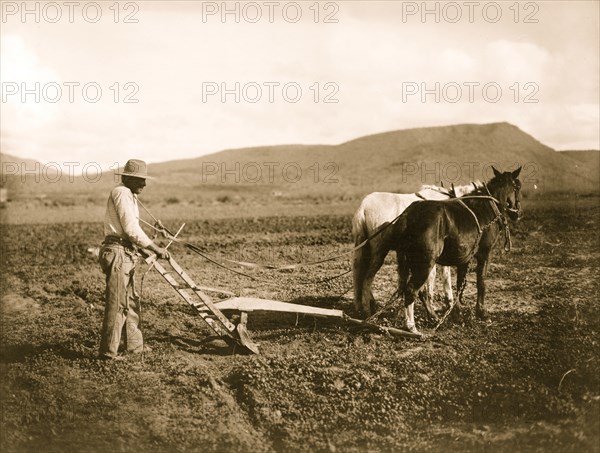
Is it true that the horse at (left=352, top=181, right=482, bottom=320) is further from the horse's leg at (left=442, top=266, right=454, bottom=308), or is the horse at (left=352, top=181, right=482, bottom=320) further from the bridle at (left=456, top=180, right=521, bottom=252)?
the horse's leg at (left=442, top=266, right=454, bottom=308)

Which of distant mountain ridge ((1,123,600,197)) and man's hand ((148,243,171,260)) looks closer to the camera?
man's hand ((148,243,171,260))

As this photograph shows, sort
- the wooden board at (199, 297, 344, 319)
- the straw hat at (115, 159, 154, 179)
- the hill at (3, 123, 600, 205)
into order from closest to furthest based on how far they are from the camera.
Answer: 1. the straw hat at (115, 159, 154, 179)
2. the wooden board at (199, 297, 344, 319)
3. the hill at (3, 123, 600, 205)

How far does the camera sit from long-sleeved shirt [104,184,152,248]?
244 inches

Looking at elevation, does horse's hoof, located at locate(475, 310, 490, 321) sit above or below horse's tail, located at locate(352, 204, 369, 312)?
below

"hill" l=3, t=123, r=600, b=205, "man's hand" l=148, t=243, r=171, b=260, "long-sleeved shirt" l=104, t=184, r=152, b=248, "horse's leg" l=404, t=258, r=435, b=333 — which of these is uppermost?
"hill" l=3, t=123, r=600, b=205

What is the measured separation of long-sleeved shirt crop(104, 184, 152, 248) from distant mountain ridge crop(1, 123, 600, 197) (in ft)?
177

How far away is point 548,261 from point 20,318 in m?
10.4

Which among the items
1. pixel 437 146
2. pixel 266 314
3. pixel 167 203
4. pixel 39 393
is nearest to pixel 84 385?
pixel 39 393

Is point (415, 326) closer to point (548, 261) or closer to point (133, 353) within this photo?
point (133, 353)

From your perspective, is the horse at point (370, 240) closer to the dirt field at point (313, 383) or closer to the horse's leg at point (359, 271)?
the horse's leg at point (359, 271)

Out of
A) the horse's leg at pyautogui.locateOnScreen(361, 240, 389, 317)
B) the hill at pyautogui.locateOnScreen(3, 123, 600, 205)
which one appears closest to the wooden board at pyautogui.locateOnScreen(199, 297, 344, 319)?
the horse's leg at pyautogui.locateOnScreen(361, 240, 389, 317)

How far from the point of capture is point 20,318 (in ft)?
29.1

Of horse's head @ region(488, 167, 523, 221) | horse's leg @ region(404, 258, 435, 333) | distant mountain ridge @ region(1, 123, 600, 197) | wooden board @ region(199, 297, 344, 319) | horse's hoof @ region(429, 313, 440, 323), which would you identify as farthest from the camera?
distant mountain ridge @ region(1, 123, 600, 197)

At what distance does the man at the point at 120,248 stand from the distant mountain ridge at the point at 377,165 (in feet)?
177
